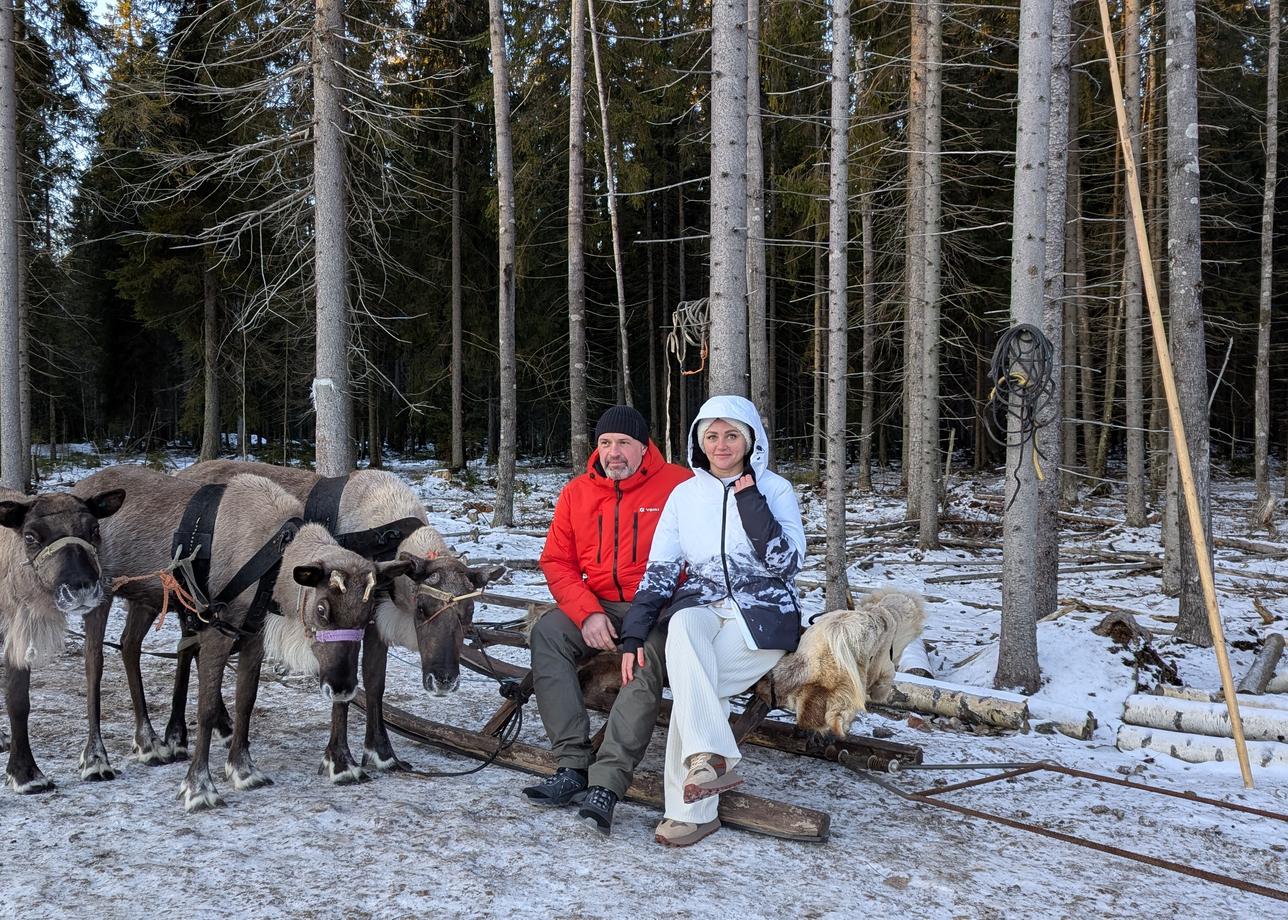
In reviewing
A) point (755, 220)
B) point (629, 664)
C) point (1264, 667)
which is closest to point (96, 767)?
point (629, 664)

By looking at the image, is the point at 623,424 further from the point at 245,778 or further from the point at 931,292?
the point at 931,292

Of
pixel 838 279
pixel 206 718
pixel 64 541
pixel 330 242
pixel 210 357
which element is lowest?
pixel 206 718

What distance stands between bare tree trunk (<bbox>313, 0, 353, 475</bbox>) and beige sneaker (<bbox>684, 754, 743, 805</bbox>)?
21.0 feet

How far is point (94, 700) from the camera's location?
4301 millimetres

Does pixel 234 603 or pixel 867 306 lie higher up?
pixel 867 306

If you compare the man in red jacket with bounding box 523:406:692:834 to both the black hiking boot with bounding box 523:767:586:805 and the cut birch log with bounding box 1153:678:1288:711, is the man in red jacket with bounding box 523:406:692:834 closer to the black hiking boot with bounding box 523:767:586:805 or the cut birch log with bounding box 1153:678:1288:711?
the black hiking boot with bounding box 523:767:586:805

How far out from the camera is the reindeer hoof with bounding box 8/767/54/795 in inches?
158

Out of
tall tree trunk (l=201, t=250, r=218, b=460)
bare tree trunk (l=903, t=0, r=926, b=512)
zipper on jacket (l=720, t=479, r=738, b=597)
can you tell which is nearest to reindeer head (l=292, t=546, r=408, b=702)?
zipper on jacket (l=720, t=479, r=738, b=597)

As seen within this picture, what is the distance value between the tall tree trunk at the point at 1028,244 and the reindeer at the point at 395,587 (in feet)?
11.7

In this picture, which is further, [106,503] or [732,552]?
[106,503]

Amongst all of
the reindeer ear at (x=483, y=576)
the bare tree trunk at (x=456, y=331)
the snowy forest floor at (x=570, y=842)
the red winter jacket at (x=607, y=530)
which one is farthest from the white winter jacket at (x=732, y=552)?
the bare tree trunk at (x=456, y=331)

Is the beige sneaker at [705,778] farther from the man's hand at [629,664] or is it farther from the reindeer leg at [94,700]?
the reindeer leg at [94,700]

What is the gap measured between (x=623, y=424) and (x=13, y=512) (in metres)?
2.98

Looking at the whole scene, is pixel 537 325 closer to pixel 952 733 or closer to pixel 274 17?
pixel 274 17
